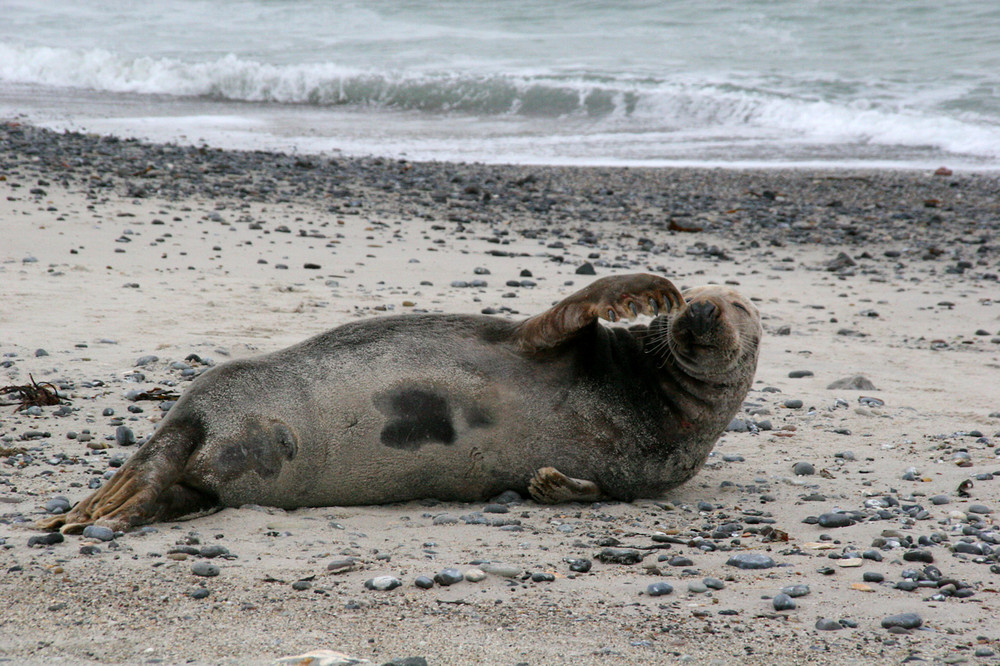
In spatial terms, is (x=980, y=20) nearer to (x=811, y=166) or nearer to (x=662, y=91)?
(x=662, y=91)

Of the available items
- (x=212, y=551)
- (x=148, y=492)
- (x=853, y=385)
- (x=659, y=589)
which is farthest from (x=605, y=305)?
(x=853, y=385)

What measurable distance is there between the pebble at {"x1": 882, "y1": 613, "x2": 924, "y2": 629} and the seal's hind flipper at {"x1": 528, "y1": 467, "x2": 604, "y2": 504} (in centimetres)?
137

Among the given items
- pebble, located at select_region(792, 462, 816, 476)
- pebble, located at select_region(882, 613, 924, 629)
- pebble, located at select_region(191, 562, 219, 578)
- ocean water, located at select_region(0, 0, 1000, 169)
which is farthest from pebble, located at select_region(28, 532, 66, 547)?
ocean water, located at select_region(0, 0, 1000, 169)

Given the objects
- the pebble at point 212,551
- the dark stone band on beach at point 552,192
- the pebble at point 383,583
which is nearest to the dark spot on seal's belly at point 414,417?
the pebble at point 212,551

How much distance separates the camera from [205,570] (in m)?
3.08

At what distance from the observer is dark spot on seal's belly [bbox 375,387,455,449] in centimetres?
388

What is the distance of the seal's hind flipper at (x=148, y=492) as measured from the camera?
3473 mm

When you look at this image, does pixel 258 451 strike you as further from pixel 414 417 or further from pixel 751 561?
pixel 751 561

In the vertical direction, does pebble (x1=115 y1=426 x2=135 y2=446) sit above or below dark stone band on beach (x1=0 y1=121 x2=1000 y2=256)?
below

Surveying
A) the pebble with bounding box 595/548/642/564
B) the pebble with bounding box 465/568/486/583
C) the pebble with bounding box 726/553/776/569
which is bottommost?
the pebble with bounding box 595/548/642/564

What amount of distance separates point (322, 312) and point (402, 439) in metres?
3.25

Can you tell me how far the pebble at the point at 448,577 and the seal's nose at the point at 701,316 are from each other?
1.41 meters

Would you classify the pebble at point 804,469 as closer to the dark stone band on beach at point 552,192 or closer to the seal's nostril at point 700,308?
the seal's nostril at point 700,308

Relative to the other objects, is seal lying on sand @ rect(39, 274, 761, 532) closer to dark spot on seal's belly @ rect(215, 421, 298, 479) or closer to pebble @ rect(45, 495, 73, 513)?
dark spot on seal's belly @ rect(215, 421, 298, 479)
